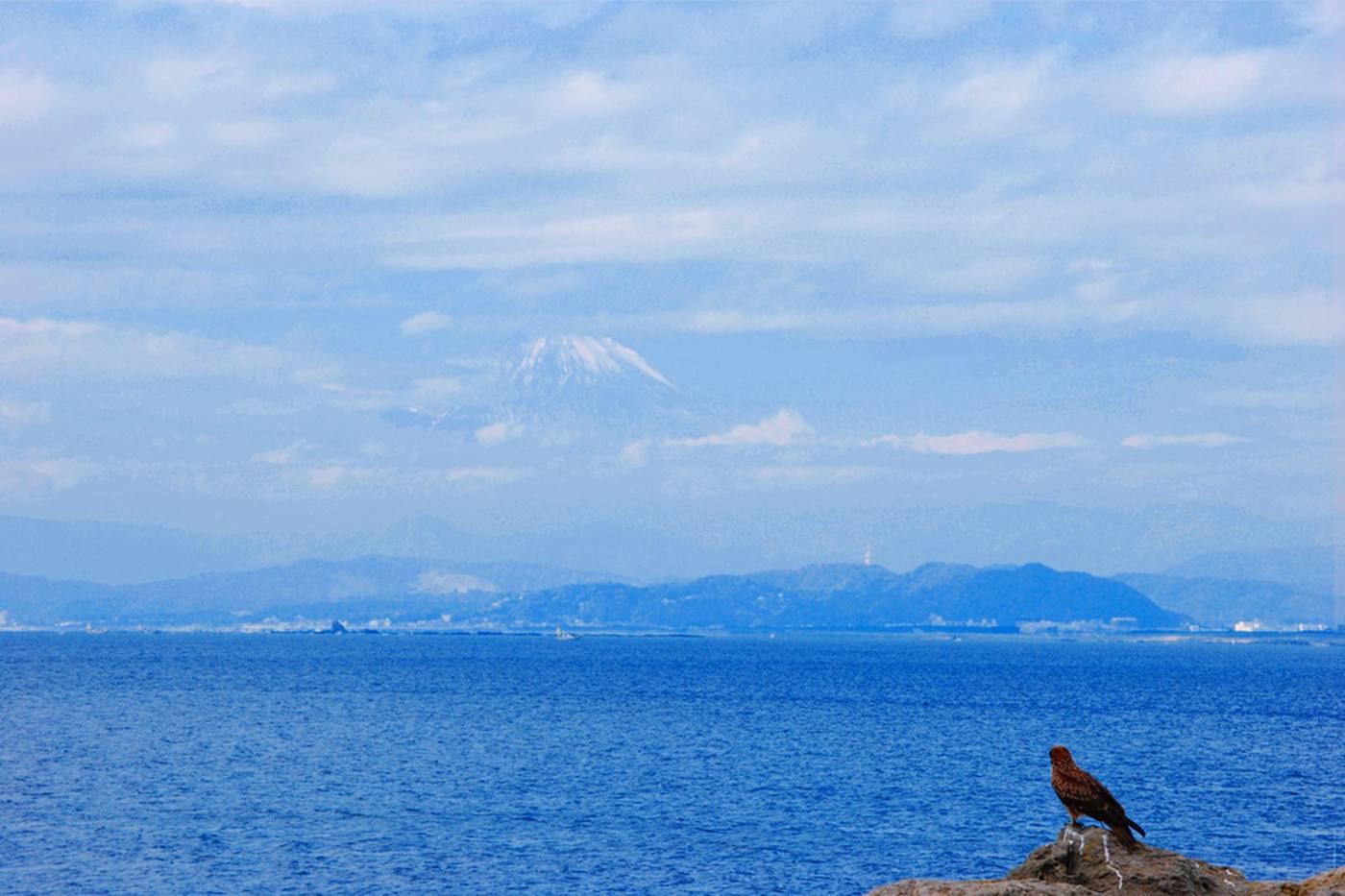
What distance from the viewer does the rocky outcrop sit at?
22.2 m

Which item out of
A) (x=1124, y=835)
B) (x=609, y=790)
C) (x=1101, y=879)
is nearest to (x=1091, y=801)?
(x=1124, y=835)

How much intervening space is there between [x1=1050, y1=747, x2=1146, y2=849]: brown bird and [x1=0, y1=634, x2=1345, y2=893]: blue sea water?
95.2 ft

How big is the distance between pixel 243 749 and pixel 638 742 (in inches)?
1018

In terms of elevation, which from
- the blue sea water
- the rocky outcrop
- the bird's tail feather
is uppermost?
the bird's tail feather

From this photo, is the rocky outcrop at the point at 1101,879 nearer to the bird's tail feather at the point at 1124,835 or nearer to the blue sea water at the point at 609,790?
the bird's tail feather at the point at 1124,835

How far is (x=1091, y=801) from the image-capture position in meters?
23.6

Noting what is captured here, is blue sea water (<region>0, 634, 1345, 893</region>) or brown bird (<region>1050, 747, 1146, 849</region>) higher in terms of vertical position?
brown bird (<region>1050, 747, 1146, 849</region>)

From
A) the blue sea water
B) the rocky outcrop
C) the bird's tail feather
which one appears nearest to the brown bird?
the bird's tail feather

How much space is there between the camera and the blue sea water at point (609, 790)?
56.2m

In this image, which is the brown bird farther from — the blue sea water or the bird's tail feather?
the blue sea water

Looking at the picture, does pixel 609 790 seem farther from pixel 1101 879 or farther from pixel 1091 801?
pixel 1101 879

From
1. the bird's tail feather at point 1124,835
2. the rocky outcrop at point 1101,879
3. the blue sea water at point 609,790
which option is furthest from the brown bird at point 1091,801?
the blue sea water at point 609,790

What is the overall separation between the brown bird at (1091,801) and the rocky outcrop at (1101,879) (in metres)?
0.18

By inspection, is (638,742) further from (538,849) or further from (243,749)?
(538,849)
